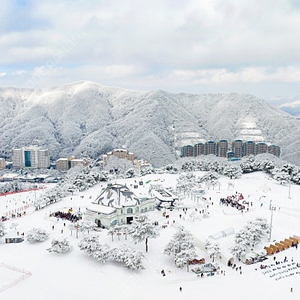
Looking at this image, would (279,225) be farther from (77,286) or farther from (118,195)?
(77,286)

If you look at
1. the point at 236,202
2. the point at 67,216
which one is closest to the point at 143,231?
the point at 67,216

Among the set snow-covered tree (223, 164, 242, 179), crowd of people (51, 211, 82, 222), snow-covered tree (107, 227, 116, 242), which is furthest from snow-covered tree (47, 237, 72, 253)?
snow-covered tree (223, 164, 242, 179)

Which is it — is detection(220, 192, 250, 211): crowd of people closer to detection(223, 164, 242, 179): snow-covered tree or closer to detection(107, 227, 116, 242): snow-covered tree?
detection(223, 164, 242, 179): snow-covered tree

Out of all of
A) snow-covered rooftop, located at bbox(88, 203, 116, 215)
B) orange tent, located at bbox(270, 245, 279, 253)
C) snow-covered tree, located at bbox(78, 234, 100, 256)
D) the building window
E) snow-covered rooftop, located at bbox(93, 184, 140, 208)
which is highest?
snow-covered rooftop, located at bbox(93, 184, 140, 208)

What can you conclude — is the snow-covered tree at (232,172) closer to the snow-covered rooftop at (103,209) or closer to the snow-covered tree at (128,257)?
the snow-covered rooftop at (103,209)

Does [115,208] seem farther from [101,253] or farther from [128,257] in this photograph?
[128,257]

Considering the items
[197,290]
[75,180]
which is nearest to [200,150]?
[75,180]
